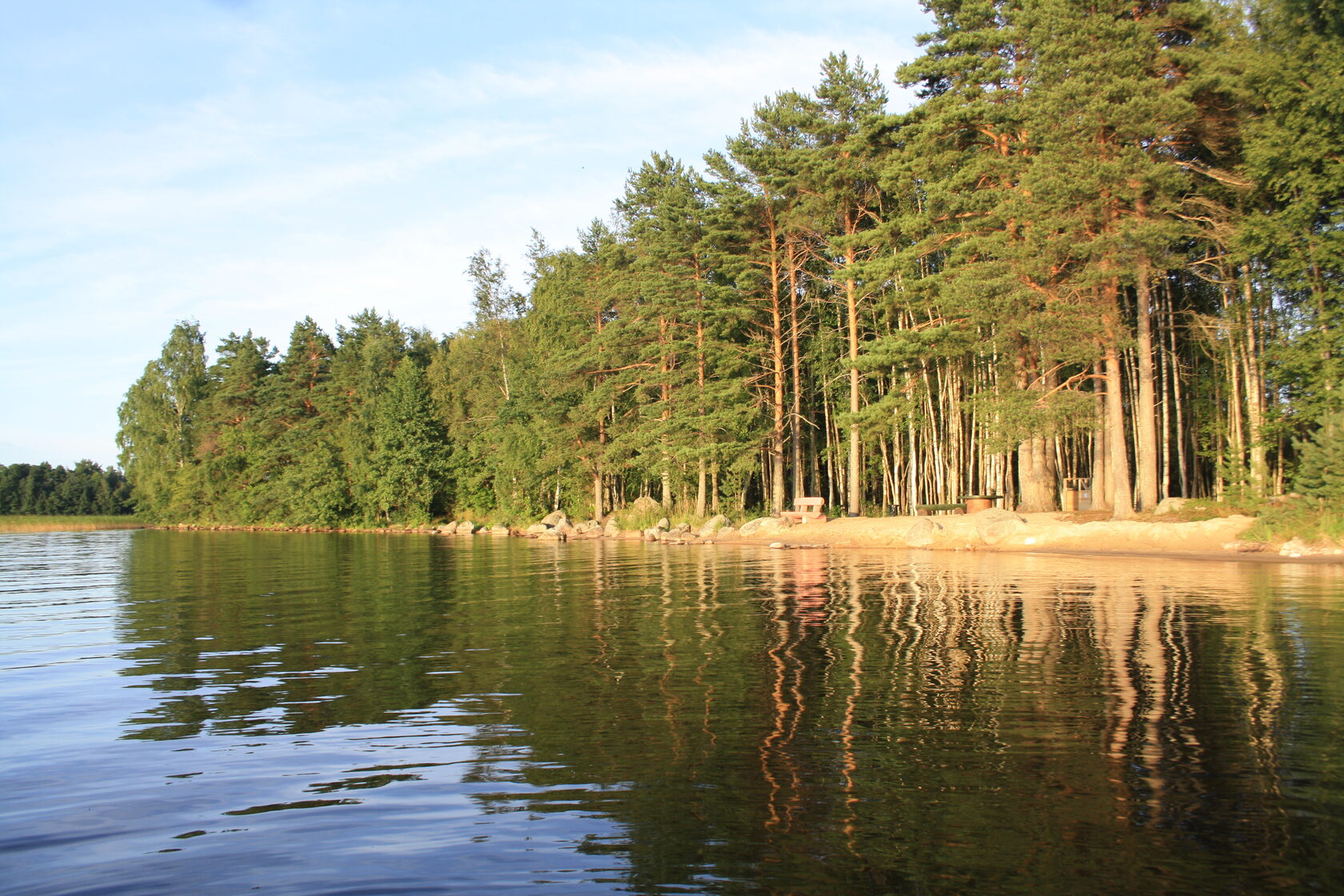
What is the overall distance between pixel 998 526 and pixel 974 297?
719cm

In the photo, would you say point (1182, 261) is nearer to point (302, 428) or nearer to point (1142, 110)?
point (1142, 110)

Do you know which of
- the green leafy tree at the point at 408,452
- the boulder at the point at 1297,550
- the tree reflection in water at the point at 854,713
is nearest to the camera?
the tree reflection in water at the point at 854,713

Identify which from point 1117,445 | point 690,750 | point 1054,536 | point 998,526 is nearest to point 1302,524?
point 1117,445

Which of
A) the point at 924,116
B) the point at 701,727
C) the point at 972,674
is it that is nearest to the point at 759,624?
the point at 972,674

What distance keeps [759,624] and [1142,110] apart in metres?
19.6

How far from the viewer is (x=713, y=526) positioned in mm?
40219

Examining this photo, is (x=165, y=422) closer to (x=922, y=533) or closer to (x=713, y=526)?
(x=713, y=526)

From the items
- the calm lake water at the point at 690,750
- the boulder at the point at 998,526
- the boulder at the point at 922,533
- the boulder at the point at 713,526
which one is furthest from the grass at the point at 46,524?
the boulder at the point at 998,526

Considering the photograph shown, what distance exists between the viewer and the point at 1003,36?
2914 cm

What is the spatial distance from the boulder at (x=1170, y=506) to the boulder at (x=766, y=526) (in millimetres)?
14289

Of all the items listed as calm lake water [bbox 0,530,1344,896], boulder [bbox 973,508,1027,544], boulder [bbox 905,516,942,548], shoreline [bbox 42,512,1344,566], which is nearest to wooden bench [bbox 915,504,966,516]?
shoreline [bbox 42,512,1344,566]

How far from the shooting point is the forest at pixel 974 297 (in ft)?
79.9

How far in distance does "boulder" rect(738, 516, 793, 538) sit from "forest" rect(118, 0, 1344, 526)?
309 cm

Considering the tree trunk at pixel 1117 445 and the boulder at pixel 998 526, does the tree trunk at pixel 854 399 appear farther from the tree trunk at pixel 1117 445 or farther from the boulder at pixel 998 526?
the tree trunk at pixel 1117 445
